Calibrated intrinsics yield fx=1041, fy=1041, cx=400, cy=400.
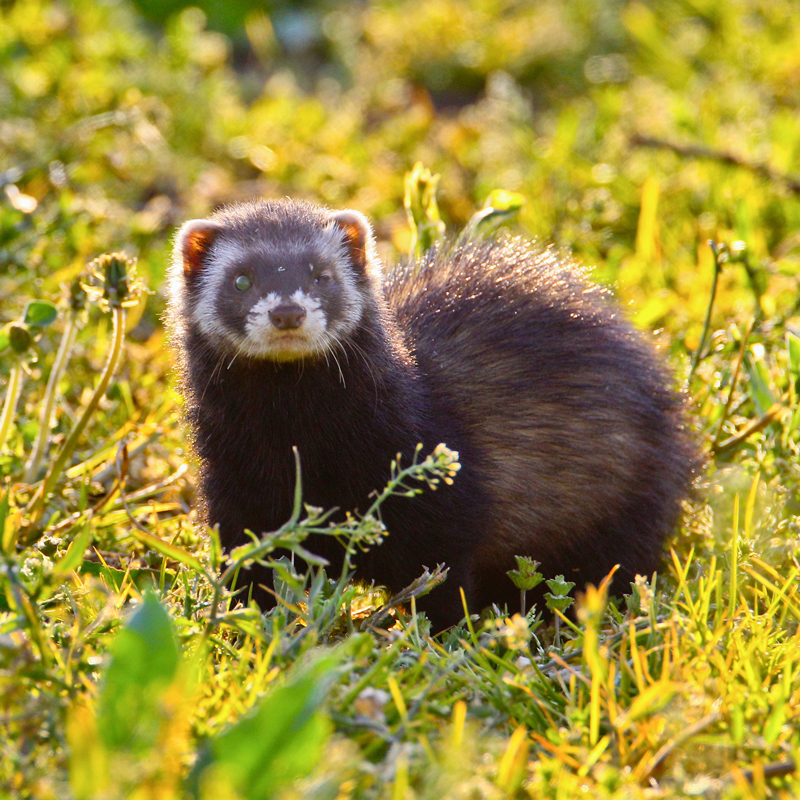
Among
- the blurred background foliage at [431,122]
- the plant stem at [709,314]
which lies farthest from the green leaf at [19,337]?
the plant stem at [709,314]

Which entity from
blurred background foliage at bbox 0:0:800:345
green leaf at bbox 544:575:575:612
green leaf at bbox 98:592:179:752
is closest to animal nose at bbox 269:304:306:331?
green leaf at bbox 544:575:575:612

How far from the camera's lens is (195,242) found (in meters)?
3.07

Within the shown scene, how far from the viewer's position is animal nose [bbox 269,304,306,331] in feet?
8.82

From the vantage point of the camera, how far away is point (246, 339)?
279 centimetres

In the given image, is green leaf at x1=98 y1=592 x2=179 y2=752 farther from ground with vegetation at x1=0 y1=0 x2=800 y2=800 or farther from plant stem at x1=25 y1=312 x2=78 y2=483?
plant stem at x1=25 y1=312 x2=78 y2=483

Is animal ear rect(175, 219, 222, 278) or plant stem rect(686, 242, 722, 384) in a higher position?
animal ear rect(175, 219, 222, 278)

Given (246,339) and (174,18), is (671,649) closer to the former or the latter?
Result: (246,339)

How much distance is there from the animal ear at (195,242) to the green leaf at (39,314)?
0.42 metres

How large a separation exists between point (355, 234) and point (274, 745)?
1.85 metres

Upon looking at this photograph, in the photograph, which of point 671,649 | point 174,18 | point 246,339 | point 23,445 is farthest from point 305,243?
point 174,18

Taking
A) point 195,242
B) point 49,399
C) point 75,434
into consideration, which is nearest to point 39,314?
point 49,399

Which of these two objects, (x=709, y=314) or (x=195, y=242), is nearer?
(x=195, y=242)

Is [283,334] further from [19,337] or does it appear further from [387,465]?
[19,337]

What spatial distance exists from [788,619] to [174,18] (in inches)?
274
